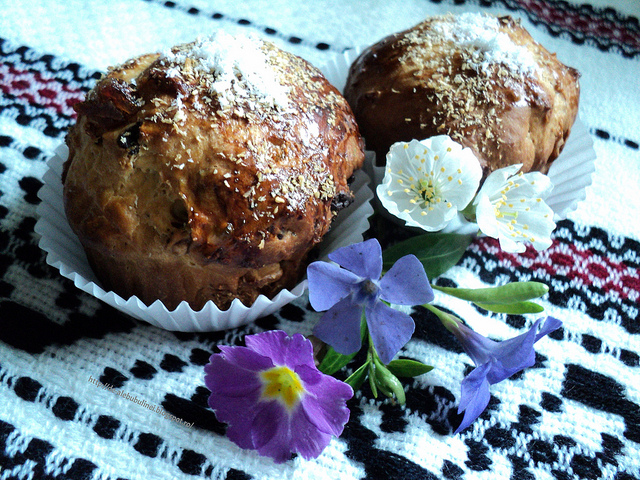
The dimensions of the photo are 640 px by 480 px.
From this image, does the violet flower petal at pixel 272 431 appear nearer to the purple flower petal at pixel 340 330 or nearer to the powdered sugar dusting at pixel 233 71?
the purple flower petal at pixel 340 330

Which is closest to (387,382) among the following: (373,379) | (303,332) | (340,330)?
(373,379)

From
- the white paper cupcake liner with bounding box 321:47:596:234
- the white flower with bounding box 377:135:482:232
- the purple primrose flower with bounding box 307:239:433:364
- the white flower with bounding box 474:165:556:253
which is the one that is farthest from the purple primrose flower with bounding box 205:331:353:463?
the white paper cupcake liner with bounding box 321:47:596:234

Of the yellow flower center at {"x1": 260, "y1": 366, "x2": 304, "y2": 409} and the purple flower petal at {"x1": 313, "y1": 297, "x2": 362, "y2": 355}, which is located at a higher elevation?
the purple flower petal at {"x1": 313, "y1": 297, "x2": 362, "y2": 355}

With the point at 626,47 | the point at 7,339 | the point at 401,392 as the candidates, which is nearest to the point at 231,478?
the point at 401,392

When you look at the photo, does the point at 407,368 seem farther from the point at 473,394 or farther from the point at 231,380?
the point at 231,380

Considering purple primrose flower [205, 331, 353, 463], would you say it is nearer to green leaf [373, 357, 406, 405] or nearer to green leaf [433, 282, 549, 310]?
green leaf [373, 357, 406, 405]

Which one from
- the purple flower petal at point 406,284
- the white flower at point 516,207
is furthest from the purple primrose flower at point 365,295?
the white flower at point 516,207
